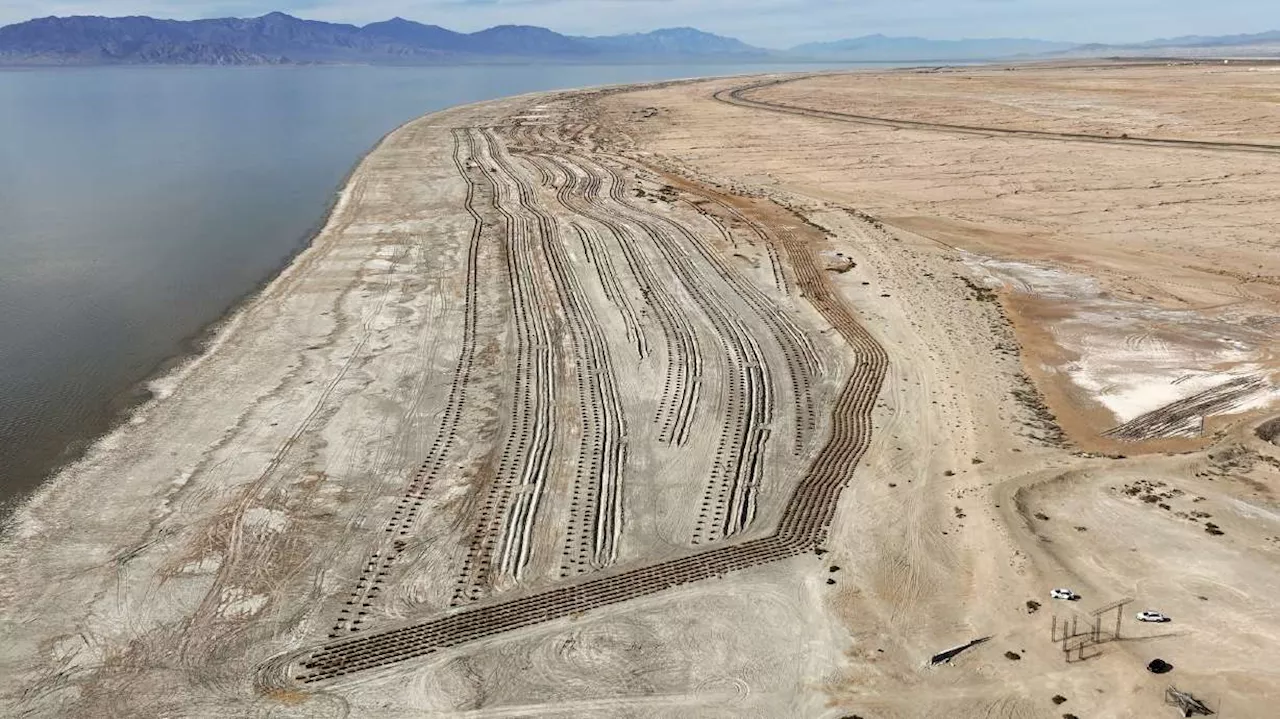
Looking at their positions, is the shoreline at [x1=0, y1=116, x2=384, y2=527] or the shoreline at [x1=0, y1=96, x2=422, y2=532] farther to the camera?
the shoreline at [x1=0, y1=116, x2=384, y2=527]

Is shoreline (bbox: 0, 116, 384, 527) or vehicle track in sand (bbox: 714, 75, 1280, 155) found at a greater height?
vehicle track in sand (bbox: 714, 75, 1280, 155)

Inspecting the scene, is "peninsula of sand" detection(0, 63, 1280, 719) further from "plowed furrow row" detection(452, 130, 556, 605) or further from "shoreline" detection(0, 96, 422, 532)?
"shoreline" detection(0, 96, 422, 532)

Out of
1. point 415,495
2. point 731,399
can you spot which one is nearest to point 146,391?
point 415,495

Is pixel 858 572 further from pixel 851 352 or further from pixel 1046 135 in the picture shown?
pixel 1046 135

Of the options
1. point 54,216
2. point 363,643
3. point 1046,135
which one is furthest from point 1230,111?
point 54,216

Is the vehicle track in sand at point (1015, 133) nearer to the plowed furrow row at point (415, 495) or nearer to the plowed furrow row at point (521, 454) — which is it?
the plowed furrow row at point (521, 454)

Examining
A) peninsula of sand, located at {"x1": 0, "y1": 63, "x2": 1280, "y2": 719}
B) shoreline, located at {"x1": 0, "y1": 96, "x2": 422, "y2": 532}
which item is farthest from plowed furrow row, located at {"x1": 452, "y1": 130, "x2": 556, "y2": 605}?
shoreline, located at {"x1": 0, "y1": 96, "x2": 422, "y2": 532}

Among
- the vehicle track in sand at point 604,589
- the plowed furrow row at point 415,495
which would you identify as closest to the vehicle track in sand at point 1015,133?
the vehicle track in sand at point 604,589

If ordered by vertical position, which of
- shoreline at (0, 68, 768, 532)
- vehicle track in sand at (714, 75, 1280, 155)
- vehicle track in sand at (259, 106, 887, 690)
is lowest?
vehicle track in sand at (259, 106, 887, 690)
